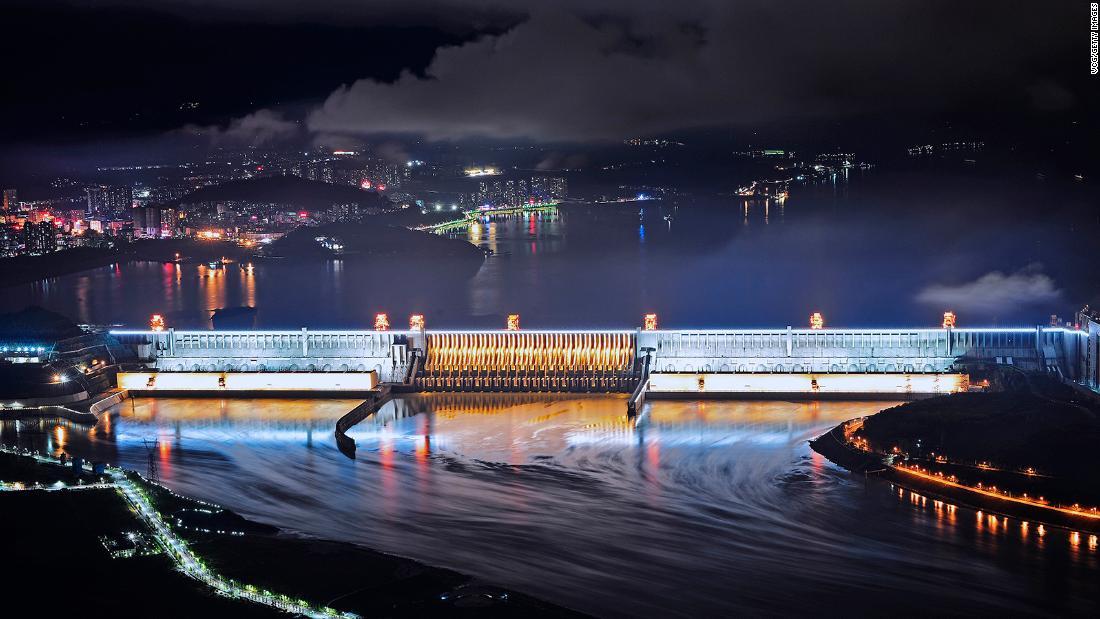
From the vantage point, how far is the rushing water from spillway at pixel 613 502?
41.4 ft

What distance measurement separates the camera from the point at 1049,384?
19.8m

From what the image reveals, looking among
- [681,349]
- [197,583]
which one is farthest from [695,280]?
[197,583]

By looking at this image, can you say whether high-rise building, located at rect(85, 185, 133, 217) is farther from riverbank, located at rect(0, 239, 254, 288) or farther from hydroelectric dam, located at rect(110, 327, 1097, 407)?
hydroelectric dam, located at rect(110, 327, 1097, 407)

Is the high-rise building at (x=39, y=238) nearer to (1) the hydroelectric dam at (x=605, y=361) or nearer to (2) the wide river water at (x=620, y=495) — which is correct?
(2) the wide river water at (x=620, y=495)

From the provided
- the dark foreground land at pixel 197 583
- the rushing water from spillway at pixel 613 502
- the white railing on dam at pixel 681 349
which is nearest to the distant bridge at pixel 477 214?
the white railing on dam at pixel 681 349

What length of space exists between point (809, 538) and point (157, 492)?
8744 millimetres

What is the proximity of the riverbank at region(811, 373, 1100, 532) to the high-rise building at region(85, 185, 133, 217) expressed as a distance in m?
68.7

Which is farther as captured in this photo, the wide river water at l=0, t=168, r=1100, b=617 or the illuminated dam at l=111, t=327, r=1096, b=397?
the illuminated dam at l=111, t=327, r=1096, b=397

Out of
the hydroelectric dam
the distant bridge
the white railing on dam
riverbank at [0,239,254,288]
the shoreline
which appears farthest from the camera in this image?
the distant bridge

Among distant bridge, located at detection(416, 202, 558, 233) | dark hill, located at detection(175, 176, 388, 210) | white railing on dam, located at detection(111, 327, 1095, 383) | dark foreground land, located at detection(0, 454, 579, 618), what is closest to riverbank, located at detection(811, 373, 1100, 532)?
white railing on dam, located at detection(111, 327, 1095, 383)

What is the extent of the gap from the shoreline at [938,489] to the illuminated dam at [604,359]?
3538 millimetres

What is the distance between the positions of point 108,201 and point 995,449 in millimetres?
73229

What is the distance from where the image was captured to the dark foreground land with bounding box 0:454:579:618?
12.1 metres

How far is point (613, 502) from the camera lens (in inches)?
629
